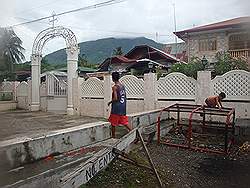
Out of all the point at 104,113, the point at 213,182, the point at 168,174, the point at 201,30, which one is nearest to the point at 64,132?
the point at 168,174

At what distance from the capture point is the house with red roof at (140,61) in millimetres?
15834

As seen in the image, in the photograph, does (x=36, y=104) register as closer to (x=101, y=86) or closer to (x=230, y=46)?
(x=101, y=86)

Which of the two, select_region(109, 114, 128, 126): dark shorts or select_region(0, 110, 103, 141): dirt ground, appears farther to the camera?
select_region(0, 110, 103, 141): dirt ground

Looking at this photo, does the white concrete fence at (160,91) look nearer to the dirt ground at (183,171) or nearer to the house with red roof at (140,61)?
the dirt ground at (183,171)

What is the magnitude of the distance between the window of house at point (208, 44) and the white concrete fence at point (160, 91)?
922 cm

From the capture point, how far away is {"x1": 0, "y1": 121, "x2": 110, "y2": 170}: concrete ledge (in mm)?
2977

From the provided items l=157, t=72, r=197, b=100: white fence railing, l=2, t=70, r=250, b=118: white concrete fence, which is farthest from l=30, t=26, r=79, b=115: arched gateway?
l=157, t=72, r=197, b=100: white fence railing

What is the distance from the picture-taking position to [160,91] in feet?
27.9

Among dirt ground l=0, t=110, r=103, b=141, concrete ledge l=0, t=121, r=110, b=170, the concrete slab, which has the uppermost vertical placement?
concrete ledge l=0, t=121, r=110, b=170

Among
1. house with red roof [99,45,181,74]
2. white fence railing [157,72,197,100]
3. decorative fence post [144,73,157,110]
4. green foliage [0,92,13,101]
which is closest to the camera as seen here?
white fence railing [157,72,197,100]

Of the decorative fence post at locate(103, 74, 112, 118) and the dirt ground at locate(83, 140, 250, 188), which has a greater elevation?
the decorative fence post at locate(103, 74, 112, 118)

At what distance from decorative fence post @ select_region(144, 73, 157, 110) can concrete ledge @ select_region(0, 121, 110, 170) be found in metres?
4.29

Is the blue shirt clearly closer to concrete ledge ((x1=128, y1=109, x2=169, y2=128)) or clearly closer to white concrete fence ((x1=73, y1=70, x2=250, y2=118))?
concrete ledge ((x1=128, y1=109, x2=169, y2=128))

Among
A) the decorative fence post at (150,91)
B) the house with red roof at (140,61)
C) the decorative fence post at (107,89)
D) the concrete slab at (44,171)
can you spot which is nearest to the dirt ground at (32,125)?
the decorative fence post at (107,89)
